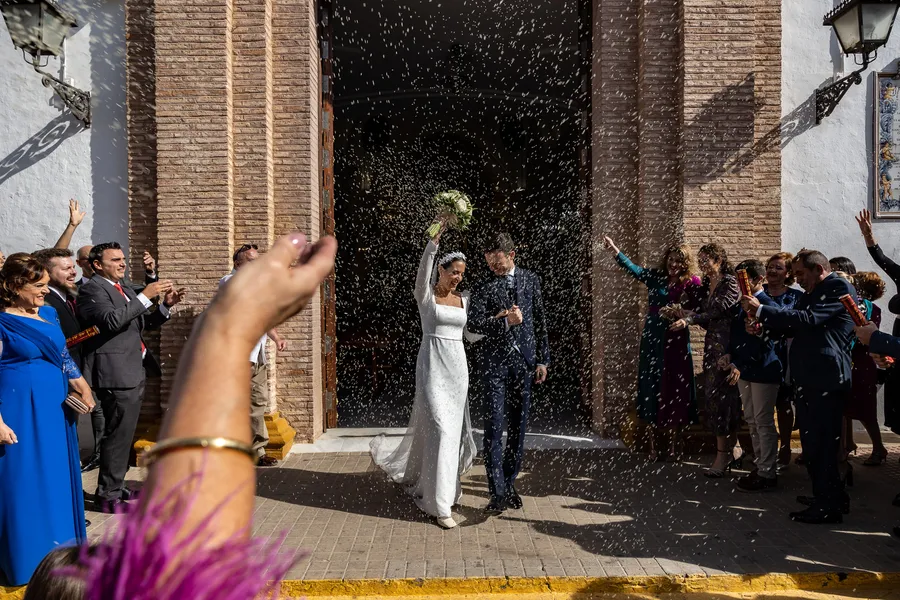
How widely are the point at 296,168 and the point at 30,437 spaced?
463 cm

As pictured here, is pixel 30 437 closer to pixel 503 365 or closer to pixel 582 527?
pixel 503 365

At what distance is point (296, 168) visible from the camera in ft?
27.5

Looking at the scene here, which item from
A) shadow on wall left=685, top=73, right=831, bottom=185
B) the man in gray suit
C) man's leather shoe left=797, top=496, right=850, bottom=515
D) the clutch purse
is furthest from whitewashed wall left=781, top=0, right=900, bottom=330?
the clutch purse

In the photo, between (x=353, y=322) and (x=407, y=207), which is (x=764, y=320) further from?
(x=407, y=207)

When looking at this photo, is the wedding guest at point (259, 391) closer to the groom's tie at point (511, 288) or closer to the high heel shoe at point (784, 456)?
the groom's tie at point (511, 288)

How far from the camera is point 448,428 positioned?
5906 mm

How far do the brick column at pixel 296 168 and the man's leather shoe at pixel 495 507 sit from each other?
2.97 metres

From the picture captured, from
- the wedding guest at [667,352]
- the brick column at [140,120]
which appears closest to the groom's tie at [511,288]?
the wedding guest at [667,352]

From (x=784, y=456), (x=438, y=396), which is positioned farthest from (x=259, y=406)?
(x=784, y=456)

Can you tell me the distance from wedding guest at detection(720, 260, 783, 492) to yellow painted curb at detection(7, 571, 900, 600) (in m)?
1.97

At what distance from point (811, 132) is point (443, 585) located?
6.77 meters

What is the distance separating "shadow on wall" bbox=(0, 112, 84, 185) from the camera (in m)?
8.34

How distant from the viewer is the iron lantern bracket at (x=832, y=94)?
8211 millimetres

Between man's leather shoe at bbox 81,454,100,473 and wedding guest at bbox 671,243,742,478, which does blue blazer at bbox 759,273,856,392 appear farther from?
man's leather shoe at bbox 81,454,100,473
